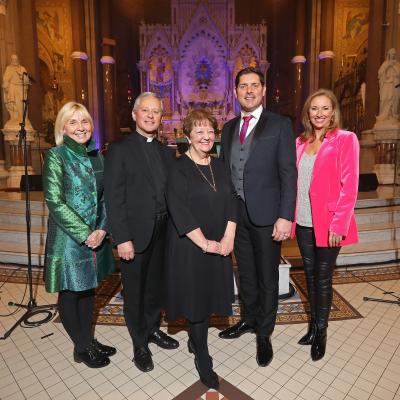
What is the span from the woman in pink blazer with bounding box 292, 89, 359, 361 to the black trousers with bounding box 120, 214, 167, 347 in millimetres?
976

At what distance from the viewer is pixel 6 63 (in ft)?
25.1

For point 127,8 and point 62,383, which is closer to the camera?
point 62,383

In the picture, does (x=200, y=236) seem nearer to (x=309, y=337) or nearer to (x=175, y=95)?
(x=309, y=337)

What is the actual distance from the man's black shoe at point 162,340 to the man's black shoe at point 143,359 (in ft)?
0.70

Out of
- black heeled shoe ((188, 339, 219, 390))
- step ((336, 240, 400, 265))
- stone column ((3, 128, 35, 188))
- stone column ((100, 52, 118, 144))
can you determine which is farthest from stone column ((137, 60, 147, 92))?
black heeled shoe ((188, 339, 219, 390))

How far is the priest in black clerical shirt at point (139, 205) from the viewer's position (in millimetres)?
1965

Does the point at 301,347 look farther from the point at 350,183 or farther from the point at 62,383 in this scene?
the point at 62,383

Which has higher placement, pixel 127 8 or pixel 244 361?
pixel 127 8

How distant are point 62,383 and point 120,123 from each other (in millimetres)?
11482

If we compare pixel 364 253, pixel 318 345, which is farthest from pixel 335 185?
pixel 364 253

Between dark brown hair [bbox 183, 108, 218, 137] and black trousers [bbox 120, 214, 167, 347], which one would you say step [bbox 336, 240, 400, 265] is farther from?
dark brown hair [bbox 183, 108, 218, 137]

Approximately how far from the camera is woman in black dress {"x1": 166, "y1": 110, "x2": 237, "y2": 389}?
1871 millimetres

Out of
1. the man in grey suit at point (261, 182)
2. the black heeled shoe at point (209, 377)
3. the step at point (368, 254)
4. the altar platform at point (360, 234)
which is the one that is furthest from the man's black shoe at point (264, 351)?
the step at point (368, 254)

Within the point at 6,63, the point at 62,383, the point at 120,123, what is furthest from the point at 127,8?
the point at 62,383
